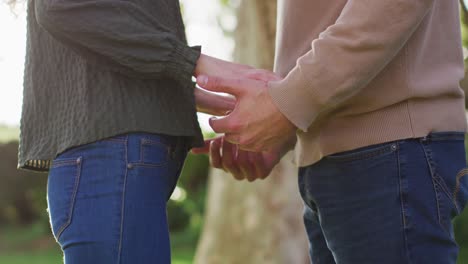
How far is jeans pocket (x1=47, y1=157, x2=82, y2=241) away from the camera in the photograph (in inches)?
71.5

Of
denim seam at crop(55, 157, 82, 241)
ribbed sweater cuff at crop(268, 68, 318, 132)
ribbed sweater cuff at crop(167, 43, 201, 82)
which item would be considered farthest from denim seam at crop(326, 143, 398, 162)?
denim seam at crop(55, 157, 82, 241)

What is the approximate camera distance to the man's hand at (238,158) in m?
2.44

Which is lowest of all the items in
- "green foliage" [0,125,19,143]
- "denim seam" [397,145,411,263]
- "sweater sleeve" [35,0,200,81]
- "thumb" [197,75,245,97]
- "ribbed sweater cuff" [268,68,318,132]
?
"denim seam" [397,145,411,263]

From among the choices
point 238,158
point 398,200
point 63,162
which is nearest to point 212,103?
point 238,158

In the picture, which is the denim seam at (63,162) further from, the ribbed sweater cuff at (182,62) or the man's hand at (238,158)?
the man's hand at (238,158)

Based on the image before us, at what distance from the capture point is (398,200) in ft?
6.06

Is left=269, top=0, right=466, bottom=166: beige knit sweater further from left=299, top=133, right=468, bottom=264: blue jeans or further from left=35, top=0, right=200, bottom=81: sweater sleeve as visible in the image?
left=35, top=0, right=200, bottom=81: sweater sleeve

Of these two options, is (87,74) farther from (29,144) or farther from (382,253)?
(382,253)

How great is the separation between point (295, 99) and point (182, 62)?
0.31 m

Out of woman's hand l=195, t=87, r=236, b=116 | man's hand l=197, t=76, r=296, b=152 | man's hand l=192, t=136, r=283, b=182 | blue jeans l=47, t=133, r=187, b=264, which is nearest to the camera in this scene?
blue jeans l=47, t=133, r=187, b=264

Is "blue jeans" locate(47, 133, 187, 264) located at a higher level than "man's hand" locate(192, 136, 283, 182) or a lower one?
lower

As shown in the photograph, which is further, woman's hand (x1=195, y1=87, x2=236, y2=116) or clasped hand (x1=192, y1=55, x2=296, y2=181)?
woman's hand (x1=195, y1=87, x2=236, y2=116)

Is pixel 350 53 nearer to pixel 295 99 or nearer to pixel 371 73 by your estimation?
pixel 371 73

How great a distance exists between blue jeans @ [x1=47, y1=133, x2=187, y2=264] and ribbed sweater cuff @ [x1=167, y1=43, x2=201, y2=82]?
172 mm
